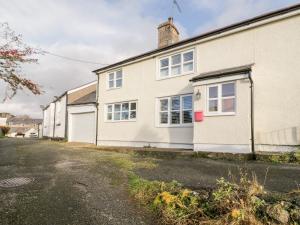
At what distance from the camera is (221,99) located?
38.9ft

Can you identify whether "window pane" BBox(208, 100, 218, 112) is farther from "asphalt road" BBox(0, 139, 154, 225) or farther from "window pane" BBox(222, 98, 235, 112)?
"asphalt road" BBox(0, 139, 154, 225)

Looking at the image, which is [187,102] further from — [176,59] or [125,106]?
[125,106]

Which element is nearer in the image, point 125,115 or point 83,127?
point 125,115

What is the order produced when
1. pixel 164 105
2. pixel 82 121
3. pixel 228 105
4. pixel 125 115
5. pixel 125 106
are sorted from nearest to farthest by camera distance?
1. pixel 228 105
2. pixel 164 105
3. pixel 125 115
4. pixel 125 106
5. pixel 82 121

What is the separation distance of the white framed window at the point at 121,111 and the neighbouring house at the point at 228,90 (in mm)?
502

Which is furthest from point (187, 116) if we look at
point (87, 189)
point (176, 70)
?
point (87, 189)

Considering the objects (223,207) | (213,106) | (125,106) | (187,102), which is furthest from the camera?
(125,106)

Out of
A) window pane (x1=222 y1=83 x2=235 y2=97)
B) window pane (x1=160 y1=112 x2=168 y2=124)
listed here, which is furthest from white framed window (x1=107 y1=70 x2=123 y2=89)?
window pane (x1=222 y1=83 x2=235 y2=97)

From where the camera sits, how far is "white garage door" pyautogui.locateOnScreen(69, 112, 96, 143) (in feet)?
69.6

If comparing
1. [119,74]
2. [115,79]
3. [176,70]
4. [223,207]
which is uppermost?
[119,74]

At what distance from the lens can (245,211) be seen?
12.2 ft

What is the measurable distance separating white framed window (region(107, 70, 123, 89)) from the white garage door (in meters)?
3.23

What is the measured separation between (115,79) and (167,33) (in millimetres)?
5264

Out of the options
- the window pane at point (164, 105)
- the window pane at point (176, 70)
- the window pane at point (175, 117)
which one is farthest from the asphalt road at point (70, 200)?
the window pane at point (176, 70)
